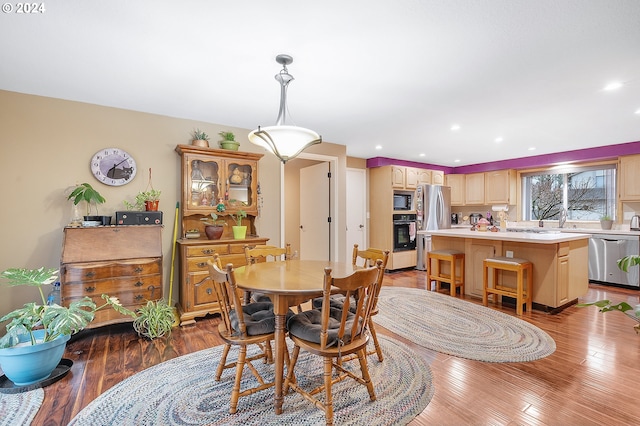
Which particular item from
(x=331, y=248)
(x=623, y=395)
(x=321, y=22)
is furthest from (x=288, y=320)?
(x=331, y=248)

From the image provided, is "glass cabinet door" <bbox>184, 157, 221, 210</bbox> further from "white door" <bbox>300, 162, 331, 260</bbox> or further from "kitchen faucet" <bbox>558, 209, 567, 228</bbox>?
"kitchen faucet" <bbox>558, 209, 567, 228</bbox>

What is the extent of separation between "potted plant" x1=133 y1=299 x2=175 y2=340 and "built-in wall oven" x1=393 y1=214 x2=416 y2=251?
420 cm

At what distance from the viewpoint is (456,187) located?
706 centimetres

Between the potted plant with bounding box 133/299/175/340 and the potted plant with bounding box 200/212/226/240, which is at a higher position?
the potted plant with bounding box 200/212/226/240

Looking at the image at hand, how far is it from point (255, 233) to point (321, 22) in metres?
2.71

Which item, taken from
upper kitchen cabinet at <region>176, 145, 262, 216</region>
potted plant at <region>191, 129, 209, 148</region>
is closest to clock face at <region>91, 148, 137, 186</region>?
upper kitchen cabinet at <region>176, 145, 262, 216</region>

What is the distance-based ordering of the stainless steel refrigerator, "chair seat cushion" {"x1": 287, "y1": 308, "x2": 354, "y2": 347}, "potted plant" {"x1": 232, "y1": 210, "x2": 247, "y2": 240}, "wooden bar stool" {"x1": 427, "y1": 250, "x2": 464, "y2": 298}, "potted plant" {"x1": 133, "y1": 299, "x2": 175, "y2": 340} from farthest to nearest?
the stainless steel refrigerator
"wooden bar stool" {"x1": 427, "y1": 250, "x2": 464, "y2": 298}
"potted plant" {"x1": 232, "y1": 210, "x2": 247, "y2": 240}
"potted plant" {"x1": 133, "y1": 299, "x2": 175, "y2": 340}
"chair seat cushion" {"x1": 287, "y1": 308, "x2": 354, "y2": 347}

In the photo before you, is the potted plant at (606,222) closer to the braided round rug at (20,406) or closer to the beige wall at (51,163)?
the beige wall at (51,163)

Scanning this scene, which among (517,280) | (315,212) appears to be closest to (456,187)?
(315,212)

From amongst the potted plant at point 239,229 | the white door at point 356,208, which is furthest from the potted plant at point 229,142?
the white door at point 356,208

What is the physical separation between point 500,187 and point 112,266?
6.82m

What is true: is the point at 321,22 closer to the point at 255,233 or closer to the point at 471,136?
the point at 255,233

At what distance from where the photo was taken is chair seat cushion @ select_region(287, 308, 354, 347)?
66.0 inches

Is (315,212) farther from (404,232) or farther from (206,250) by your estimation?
(206,250)
